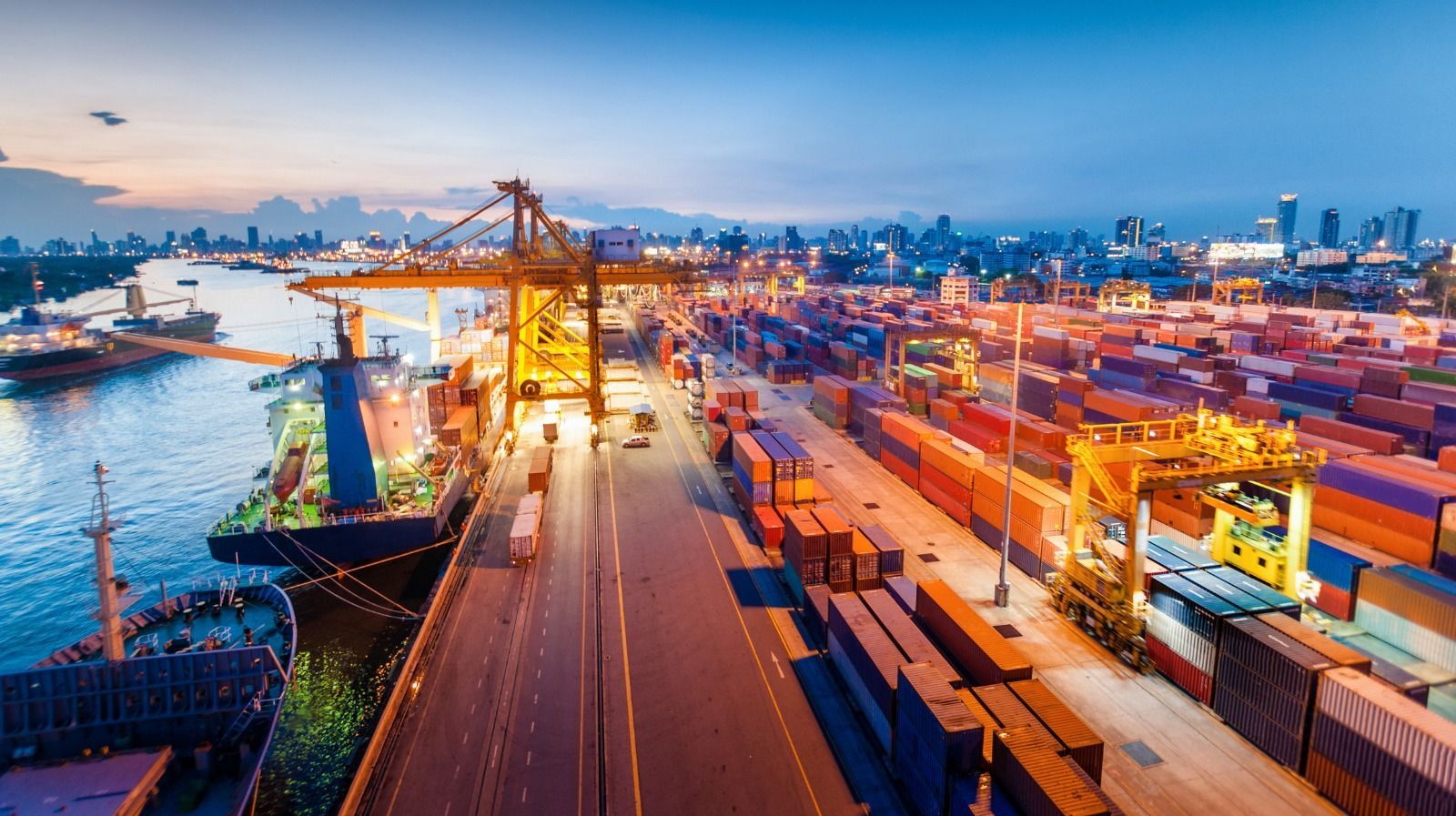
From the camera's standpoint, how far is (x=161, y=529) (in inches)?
1297

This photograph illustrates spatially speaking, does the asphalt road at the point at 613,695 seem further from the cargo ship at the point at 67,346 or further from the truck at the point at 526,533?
the cargo ship at the point at 67,346

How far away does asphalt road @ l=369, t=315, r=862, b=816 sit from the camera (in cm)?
1412

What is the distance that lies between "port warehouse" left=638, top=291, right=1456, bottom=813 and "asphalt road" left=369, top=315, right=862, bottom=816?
3083 millimetres

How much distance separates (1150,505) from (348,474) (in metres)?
28.1

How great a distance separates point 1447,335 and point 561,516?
228ft

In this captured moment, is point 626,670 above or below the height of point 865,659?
below

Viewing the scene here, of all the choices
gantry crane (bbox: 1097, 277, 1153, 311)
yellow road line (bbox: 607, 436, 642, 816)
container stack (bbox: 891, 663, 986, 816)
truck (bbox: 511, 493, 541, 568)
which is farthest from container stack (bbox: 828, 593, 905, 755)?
gantry crane (bbox: 1097, 277, 1153, 311)

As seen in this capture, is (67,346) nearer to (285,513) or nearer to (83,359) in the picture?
(83,359)

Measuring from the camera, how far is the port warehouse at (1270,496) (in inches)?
544

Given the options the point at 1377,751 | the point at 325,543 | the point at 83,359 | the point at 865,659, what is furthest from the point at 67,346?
the point at 1377,751

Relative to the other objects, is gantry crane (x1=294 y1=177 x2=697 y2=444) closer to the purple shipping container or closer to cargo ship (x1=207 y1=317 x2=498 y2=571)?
cargo ship (x1=207 y1=317 x2=498 y2=571)

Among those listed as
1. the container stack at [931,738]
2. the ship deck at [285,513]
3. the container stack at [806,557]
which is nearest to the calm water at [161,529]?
the ship deck at [285,513]

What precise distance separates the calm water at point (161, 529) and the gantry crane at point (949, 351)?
1341 inches

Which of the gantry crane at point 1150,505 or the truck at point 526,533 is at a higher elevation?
the gantry crane at point 1150,505
